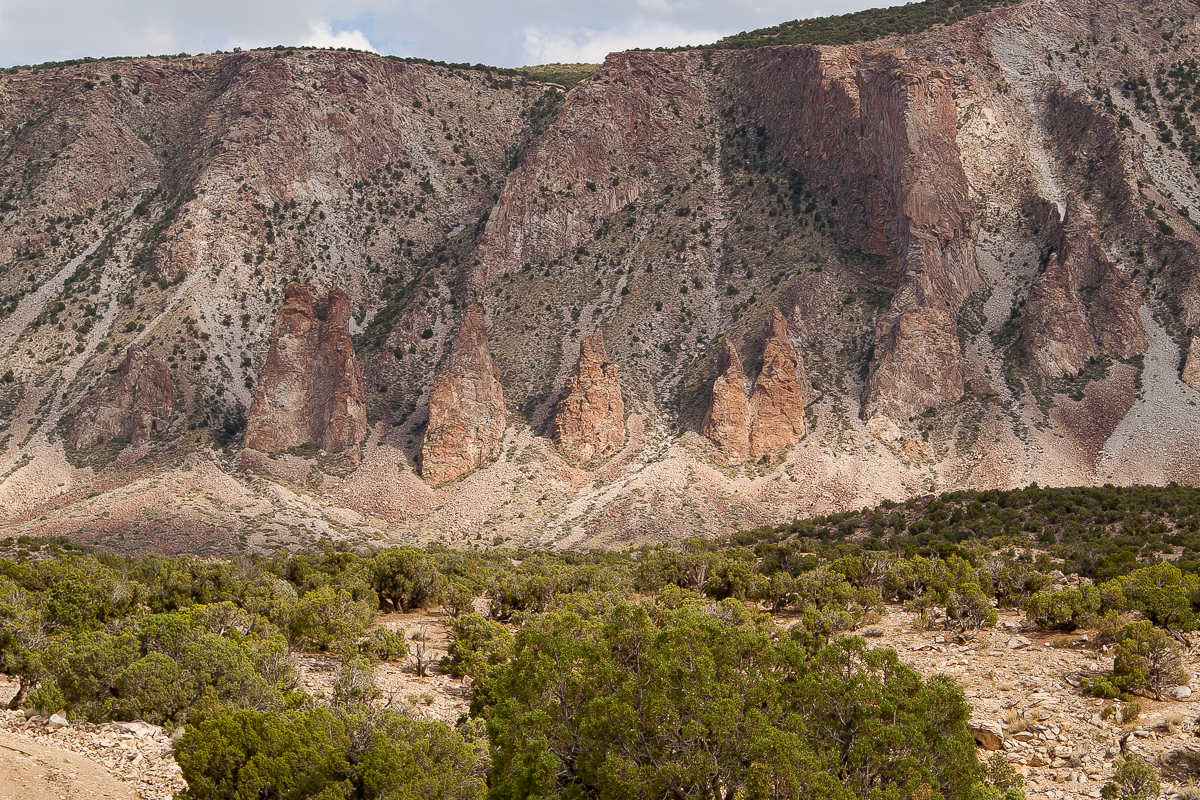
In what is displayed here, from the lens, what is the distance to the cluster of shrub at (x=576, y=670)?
14.0 meters

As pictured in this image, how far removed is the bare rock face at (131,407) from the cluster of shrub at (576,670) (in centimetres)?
2964

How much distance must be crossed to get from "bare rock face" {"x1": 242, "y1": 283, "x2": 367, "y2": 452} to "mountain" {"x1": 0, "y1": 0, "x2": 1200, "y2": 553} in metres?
0.31

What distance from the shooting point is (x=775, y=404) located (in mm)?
71375

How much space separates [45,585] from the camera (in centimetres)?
3341

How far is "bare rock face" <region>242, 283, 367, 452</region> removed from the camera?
70312 millimetres

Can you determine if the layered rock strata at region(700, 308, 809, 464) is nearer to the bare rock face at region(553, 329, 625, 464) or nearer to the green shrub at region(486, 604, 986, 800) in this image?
the bare rock face at region(553, 329, 625, 464)

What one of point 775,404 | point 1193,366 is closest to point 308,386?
point 775,404

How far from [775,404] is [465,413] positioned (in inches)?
911

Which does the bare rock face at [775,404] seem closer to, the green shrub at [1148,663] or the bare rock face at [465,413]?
the bare rock face at [465,413]

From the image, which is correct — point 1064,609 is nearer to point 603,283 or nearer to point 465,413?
point 465,413

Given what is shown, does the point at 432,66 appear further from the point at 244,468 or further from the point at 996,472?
the point at 996,472

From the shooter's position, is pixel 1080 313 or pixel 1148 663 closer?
pixel 1148 663

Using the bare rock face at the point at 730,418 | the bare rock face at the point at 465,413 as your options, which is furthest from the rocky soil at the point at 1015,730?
the bare rock face at the point at 730,418

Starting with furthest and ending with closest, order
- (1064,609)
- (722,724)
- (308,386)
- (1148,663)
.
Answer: (308,386)
(1064,609)
(1148,663)
(722,724)
